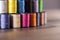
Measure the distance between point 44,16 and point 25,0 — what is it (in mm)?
145

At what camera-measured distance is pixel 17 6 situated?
73 cm

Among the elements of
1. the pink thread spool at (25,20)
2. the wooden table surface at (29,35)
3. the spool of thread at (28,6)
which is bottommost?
the wooden table surface at (29,35)

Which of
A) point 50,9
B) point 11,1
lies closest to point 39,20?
point 11,1

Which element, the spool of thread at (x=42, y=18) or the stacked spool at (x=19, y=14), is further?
the spool of thread at (x=42, y=18)

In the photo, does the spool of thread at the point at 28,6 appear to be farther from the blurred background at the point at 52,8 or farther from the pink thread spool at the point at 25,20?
the blurred background at the point at 52,8

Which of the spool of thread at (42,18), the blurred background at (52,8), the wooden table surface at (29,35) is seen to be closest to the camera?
the wooden table surface at (29,35)

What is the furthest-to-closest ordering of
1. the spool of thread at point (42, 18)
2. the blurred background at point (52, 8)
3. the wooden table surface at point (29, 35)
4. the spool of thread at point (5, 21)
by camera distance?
the blurred background at point (52, 8) < the spool of thread at point (42, 18) < the spool of thread at point (5, 21) < the wooden table surface at point (29, 35)

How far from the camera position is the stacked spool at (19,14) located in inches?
27.0

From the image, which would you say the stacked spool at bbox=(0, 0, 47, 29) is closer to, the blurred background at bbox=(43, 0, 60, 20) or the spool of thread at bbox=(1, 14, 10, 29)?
the spool of thread at bbox=(1, 14, 10, 29)

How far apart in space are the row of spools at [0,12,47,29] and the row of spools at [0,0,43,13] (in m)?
0.03

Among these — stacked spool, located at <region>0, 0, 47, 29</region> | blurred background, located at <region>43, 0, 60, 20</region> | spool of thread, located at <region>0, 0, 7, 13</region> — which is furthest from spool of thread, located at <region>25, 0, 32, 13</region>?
blurred background, located at <region>43, 0, 60, 20</region>

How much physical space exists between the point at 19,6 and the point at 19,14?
0.15ft

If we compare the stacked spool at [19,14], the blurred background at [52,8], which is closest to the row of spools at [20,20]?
the stacked spool at [19,14]

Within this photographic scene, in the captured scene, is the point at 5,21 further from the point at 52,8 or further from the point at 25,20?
the point at 52,8
